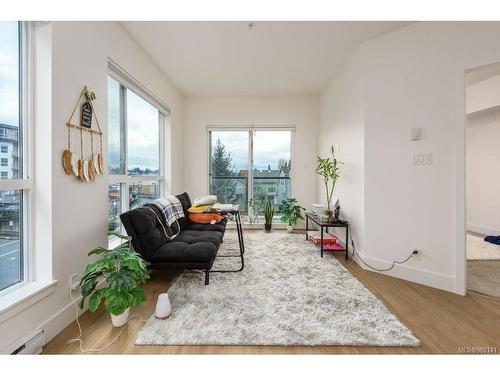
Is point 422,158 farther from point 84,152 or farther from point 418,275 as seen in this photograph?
point 84,152

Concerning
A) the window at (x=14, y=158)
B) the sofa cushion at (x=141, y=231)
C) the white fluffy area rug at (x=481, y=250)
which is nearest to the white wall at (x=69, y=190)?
the window at (x=14, y=158)

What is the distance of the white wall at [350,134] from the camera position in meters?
2.84

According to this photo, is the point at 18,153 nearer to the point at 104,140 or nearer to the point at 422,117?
the point at 104,140

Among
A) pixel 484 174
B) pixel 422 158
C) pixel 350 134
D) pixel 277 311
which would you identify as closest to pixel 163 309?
pixel 277 311

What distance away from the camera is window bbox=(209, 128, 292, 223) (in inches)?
189

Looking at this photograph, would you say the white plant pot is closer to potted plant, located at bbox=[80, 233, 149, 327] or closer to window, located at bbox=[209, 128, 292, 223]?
potted plant, located at bbox=[80, 233, 149, 327]

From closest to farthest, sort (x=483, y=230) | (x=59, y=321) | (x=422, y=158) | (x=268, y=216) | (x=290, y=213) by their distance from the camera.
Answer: (x=59, y=321) < (x=422, y=158) < (x=483, y=230) < (x=290, y=213) < (x=268, y=216)

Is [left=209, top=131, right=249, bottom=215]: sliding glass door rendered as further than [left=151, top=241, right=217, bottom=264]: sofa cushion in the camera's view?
Yes

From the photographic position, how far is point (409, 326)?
5.62 feet

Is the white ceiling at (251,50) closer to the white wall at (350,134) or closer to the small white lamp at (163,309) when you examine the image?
the white wall at (350,134)

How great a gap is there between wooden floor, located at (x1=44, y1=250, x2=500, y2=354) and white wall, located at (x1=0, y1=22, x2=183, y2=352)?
0.25m

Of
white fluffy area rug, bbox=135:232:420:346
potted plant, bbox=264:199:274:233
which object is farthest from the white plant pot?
potted plant, bbox=264:199:274:233

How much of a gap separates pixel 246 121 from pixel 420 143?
3076 mm
